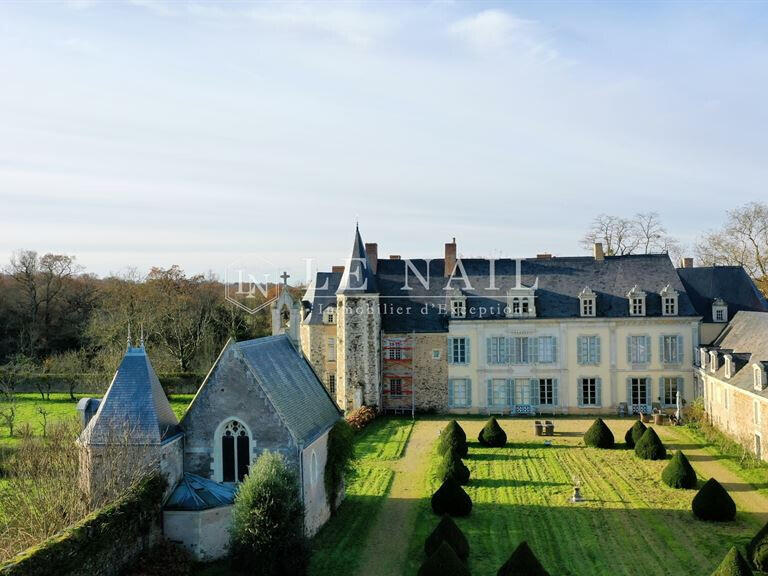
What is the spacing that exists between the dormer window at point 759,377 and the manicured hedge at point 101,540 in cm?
2088

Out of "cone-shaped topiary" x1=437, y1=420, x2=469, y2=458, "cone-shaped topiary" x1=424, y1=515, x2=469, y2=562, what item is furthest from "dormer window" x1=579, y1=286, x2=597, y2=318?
"cone-shaped topiary" x1=424, y1=515, x2=469, y2=562

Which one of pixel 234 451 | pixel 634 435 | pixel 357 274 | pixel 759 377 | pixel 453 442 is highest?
pixel 357 274

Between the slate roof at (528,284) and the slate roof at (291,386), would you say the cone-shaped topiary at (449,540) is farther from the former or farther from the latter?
the slate roof at (528,284)

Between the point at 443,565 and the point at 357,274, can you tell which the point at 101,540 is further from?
the point at 357,274

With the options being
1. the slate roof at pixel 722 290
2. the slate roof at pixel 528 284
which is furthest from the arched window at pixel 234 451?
the slate roof at pixel 722 290

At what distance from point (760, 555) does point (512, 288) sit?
24.5 metres

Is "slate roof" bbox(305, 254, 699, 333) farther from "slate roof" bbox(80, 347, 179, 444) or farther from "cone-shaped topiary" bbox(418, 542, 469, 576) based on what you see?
"cone-shaped topiary" bbox(418, 542, 469, 576)

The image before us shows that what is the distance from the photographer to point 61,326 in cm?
5912

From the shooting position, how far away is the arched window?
18.2 meters

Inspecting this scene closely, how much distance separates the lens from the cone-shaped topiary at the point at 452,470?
24.6 m

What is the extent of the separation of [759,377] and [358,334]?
1927 centimetres

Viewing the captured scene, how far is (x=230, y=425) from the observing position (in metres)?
18.2

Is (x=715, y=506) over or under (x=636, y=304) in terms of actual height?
under


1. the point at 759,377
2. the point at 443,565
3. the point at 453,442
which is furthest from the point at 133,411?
the point at 759,377
